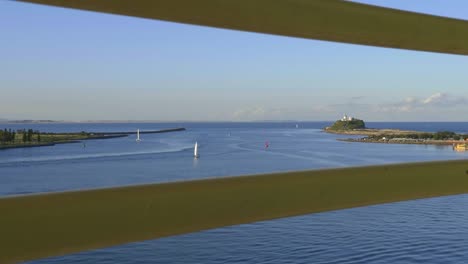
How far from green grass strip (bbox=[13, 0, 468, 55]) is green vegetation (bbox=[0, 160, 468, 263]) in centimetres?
15

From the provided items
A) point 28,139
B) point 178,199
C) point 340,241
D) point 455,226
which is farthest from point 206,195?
point 28,139

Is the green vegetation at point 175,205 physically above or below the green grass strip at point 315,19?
below

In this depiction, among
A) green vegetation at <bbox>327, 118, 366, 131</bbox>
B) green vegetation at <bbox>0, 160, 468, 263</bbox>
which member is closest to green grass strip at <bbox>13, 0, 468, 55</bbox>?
green vegetation at <bbox>0, 160, 468, 263</bbox>

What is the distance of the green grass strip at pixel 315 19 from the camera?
17.7 inches

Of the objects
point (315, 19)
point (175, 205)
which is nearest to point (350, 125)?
point (315, 19)

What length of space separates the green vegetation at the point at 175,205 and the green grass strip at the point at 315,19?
0.48ft

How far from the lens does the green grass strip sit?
450 mm

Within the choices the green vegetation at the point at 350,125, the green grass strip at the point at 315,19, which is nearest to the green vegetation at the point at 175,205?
the green grass strip at the point at 315,19

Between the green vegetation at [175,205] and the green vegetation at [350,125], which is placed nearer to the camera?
the green vegetation at [175,205]

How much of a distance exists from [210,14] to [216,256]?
508 inches

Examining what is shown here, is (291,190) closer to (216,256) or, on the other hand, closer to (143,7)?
(143,7)

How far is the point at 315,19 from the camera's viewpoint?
538 mm

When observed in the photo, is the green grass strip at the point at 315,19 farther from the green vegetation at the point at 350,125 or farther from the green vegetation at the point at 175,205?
the green vegetation at the point at 350,125

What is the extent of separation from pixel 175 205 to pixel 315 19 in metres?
0.23
